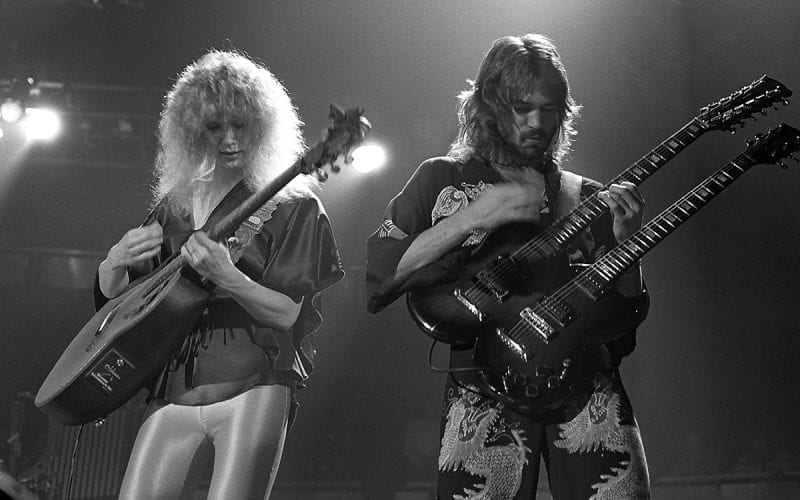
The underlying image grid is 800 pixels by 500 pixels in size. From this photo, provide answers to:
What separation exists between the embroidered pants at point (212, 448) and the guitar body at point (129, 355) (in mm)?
142

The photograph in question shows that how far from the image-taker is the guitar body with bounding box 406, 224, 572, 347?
2.40m

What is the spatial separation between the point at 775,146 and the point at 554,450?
1.17 m

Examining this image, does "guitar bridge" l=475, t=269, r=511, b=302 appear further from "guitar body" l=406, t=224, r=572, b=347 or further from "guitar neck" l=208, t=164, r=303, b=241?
"guitar neck" l=208, t=164, r=303, b=241

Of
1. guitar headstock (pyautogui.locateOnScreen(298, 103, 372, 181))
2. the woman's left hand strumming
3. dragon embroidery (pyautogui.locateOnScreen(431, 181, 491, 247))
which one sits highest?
guitar headstock (pyautogui.locateOnScreen(298, 103, 372, 181))

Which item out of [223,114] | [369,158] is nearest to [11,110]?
[369,158]

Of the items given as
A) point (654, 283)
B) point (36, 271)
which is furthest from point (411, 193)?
point (36, 271)

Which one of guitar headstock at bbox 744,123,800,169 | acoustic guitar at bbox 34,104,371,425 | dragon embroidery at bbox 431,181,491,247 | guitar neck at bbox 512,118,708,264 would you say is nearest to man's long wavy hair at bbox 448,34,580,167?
dragon embroidery at bbox 431,181,491,247

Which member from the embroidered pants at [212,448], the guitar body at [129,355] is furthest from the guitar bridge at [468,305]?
the guitar body at [129,355]

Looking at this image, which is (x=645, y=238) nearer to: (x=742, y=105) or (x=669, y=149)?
(x=669, y=149)

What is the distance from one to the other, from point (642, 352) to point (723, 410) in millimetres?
706

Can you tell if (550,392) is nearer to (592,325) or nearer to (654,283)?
(592,325)

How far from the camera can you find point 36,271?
316 inches

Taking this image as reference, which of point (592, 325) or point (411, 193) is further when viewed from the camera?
point (411, 193)

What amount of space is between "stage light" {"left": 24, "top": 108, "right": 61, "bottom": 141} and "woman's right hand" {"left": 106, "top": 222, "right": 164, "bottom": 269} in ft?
14.2
